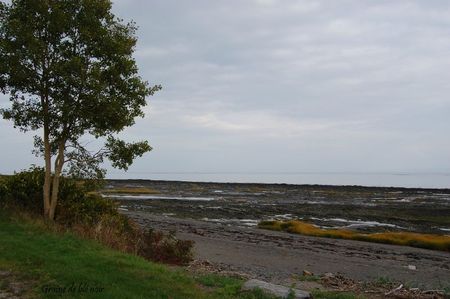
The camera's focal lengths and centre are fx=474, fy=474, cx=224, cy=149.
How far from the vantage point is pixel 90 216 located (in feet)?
63.4

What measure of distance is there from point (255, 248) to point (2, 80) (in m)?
16.7

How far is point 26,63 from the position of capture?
56.9ft

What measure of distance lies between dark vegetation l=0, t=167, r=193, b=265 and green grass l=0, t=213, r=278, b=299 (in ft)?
7.79

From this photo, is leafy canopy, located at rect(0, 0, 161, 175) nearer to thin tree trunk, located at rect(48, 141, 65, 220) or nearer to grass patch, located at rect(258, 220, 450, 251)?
thin tree trunk, located at rect(48, 141, 65, 220)

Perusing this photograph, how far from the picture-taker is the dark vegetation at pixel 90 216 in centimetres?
1678

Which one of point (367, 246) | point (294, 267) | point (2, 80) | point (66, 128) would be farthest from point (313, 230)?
point (2, 80)

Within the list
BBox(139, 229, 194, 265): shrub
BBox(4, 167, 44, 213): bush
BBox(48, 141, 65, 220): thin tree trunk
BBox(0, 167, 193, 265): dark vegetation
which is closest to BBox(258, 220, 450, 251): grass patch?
BBox(0, 167, 193, 265): dark vegetation

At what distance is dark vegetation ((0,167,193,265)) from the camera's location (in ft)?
55.1

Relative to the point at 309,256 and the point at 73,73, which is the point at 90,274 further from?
the point at 309,256

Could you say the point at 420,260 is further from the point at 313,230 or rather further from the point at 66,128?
the point at 66,128

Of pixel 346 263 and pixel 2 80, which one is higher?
pixel 2 80

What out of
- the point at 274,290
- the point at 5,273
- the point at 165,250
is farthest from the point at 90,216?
the point at 274,290

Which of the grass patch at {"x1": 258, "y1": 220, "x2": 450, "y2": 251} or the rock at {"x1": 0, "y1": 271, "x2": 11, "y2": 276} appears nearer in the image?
the rock at {"x1": 0, "y1": 271, "x2": 11, "y2": 276}

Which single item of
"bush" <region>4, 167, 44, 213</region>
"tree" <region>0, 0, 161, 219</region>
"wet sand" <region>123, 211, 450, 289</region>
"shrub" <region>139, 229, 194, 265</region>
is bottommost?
"wet sand" <region>123, 211, 450, 289</region>
